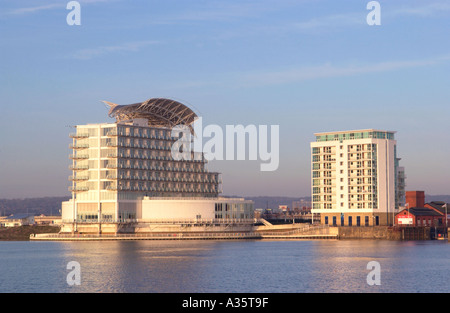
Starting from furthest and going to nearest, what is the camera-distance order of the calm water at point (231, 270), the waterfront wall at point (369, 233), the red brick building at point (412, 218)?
1. the red brick building at point (412, 218)
2. the waterfront wall at point (369, 233)
3. the calm water at point (231, 270)

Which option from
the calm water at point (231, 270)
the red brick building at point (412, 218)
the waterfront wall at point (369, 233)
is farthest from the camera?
the red brick building at point (412, 218)

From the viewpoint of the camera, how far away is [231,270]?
105 metres

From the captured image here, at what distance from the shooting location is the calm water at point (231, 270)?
8644cm

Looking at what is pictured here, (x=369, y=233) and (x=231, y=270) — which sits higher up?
(x=369, y=233)

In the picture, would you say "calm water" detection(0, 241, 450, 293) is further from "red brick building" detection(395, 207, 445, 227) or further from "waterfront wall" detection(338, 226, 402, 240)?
"red brick building" detection(395, 207, 445, 227)

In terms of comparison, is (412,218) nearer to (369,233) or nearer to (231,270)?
(369,233)

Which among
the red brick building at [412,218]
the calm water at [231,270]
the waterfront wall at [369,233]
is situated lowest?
the calm water at [231,270]

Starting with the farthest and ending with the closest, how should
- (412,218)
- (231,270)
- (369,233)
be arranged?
(412,218)
(369,233)
(231,270)

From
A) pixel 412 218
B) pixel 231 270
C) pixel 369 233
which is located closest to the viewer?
pixel 231 270

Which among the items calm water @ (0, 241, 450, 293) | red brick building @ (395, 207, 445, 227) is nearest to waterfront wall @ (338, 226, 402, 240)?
red brick building @ (395, 207, 445, 227)

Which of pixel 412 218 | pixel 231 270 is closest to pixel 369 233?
pixel 412 218

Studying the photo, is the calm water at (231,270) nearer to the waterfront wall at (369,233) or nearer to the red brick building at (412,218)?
the waterfront wall at (369,233)

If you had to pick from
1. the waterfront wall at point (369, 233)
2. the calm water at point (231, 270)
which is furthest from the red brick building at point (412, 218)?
the calm water at point (231, 270)
